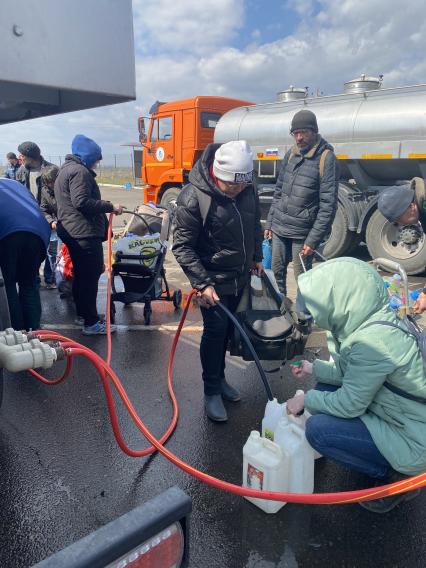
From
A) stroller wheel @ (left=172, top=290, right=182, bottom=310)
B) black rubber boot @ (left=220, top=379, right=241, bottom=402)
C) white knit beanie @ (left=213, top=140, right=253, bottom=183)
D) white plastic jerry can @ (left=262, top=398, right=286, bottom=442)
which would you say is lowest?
black rubber boot @ (left=220, top=379, right=241, bottom=402)

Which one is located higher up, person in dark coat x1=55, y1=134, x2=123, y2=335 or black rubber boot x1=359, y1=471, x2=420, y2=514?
person in dark coat x1=55, y1=134, x2=123, y2=335

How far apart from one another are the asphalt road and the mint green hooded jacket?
1.47ft

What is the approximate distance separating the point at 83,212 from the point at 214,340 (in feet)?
6.14

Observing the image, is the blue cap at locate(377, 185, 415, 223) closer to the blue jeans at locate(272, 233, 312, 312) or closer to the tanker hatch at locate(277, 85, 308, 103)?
the blue jeans at locate(272, 233, 312, 312)

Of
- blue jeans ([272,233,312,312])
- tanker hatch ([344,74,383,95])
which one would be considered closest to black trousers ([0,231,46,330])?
blue jeans ([272,233,312,312])

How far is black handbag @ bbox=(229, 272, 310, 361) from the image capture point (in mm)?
2992

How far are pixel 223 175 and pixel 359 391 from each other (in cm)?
149

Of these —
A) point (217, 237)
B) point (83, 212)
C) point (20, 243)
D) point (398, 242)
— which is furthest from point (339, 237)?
point (20, 243)

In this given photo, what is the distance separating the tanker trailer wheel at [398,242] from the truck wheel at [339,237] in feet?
1.29

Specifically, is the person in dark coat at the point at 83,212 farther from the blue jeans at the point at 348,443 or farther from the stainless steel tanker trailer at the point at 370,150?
the stainless steel tanker trailer at the point at 370,150

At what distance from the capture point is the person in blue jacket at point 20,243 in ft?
11.7

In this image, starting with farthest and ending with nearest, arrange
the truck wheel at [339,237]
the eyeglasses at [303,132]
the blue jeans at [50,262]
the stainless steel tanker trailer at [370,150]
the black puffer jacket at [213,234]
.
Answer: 1. the truck wheel at [339,237]
2. the stainless steel tanker trailer at [370,150]
3. the blue jeans at [50,262]
4. the eyeglasses at [303,132]
5. the black puffer jacket at [213,234]

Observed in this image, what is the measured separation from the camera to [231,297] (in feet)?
10.5

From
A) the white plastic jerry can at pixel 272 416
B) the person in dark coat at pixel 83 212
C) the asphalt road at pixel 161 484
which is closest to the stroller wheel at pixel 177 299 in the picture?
the person in dark coat at pixel 83 212
